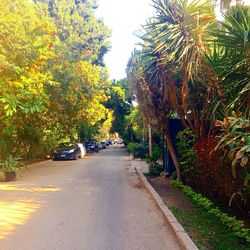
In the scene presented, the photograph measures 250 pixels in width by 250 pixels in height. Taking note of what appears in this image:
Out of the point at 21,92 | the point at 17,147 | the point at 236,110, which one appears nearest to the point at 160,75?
the point at 21,92

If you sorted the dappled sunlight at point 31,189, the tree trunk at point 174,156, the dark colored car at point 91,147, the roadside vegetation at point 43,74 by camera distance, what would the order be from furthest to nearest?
the dark colored car at point 91,147 < the tree trunk at point 174,156 < the dappled sunlight at point 31,189 < the roadside vegetation at point 43,74

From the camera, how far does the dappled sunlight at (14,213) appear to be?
679 cm

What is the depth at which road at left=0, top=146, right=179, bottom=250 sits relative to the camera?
19.1ft

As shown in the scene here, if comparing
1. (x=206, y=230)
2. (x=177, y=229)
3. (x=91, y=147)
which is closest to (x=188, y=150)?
(x=206, y=230)

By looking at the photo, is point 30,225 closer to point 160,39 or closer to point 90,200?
point 90,200

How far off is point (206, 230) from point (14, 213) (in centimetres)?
447

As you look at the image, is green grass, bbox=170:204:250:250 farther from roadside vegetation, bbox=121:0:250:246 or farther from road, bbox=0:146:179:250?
road, bbox=0:146:179:250

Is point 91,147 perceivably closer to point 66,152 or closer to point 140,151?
point 66,152

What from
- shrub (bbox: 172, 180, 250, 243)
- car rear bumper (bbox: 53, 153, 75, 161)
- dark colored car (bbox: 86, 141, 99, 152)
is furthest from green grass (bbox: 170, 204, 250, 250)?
dark colored car (bbox: 86, 141, 99, 152)

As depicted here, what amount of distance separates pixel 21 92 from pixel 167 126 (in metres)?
5.72

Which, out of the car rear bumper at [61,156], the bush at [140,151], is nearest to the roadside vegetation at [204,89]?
the bush at [140,151]

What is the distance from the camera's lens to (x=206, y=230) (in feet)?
21.2

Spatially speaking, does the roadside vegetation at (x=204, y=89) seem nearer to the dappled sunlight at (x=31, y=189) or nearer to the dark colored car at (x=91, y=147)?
the dappled sunlight at (x=31, y=189)

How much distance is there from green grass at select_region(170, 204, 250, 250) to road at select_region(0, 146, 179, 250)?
1.39 ft
